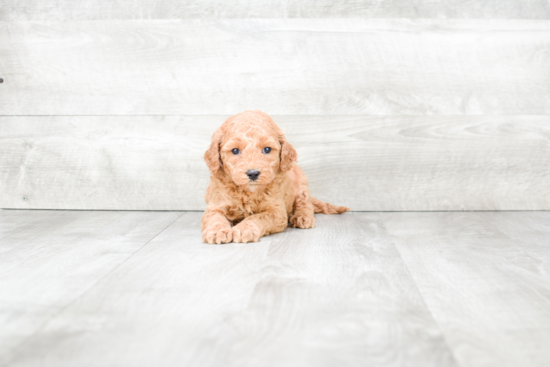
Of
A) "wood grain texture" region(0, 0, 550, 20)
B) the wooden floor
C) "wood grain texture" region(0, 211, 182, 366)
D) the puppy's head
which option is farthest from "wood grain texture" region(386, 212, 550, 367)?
"wood grain texture" region(0, 0, 550, 20)

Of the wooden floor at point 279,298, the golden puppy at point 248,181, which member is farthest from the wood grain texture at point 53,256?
the golden puppy at point 248,181

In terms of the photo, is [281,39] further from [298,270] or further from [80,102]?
[298,270]

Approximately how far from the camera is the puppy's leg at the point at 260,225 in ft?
5.66

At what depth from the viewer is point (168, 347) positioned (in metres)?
0.94

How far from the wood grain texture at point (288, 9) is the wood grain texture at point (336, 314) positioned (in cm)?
134

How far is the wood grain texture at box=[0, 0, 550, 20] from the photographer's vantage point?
7.88ft

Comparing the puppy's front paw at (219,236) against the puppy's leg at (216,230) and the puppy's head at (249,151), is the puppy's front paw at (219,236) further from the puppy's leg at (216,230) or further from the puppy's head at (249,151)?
the puppy's head at (249,151)

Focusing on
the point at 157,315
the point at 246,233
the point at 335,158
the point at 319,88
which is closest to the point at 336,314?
the point at 157,315

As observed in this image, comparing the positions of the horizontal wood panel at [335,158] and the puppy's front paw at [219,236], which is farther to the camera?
the horizontal wood panel at [335,158]

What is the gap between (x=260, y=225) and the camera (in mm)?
1799

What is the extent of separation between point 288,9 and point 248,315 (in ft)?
5.91

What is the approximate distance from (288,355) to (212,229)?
90 centimetres

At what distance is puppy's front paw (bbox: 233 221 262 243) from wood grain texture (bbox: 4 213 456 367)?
7cm

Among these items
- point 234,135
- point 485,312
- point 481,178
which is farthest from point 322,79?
point 485,312
